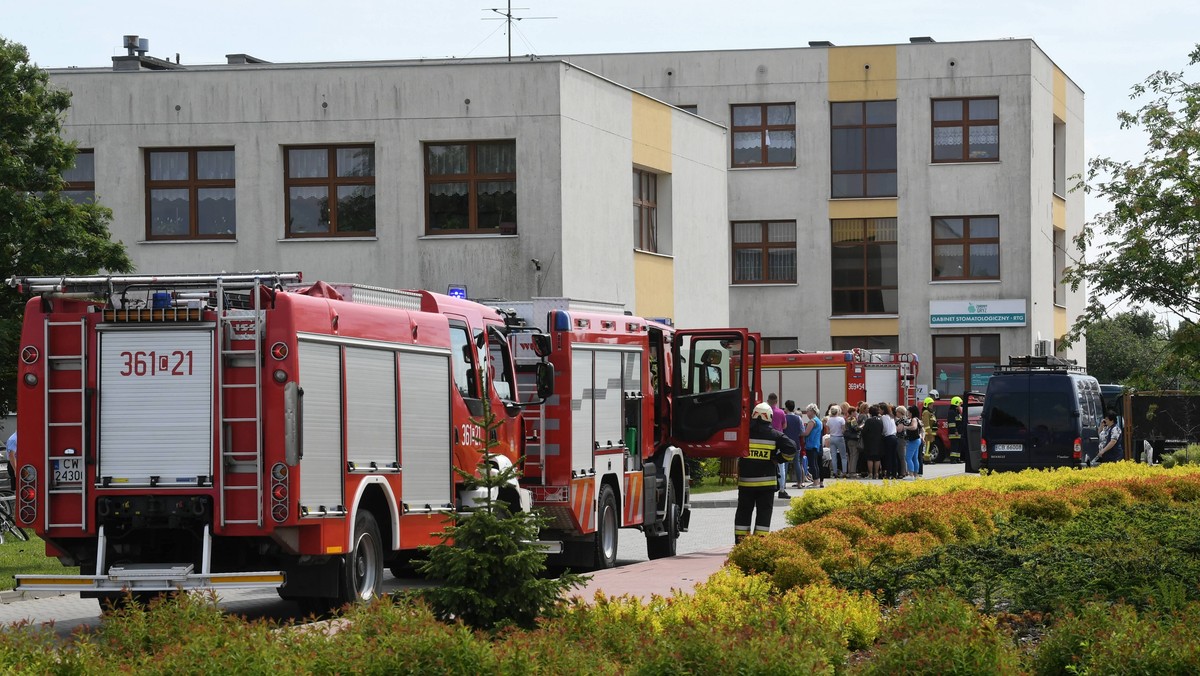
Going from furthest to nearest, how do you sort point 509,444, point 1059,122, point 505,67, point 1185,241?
point 1059,122, point 505,67, point 1185,241, point 509,444

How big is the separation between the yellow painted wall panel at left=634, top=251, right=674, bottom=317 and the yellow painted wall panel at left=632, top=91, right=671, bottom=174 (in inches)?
83.0

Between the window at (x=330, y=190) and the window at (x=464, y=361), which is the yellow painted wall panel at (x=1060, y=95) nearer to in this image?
the window at (x=330, y=190)

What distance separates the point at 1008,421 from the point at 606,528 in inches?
630

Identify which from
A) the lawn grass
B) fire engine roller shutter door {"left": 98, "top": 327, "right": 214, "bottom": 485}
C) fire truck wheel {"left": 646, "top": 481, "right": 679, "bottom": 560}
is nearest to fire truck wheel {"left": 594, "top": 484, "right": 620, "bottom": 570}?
fire truck wheel {"left": 646, "top": 481, "right": 679, "bottom": 560}

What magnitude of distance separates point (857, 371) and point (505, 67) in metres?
14.1

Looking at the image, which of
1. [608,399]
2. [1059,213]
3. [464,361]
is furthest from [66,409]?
[1059,213]

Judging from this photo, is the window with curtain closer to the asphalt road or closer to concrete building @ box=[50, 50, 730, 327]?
concrete building @ box=[50, 50, 730, 327]

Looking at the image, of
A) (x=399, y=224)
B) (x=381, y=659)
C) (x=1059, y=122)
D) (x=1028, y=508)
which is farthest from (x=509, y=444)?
(x=1059, y=122)

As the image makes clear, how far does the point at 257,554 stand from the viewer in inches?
537

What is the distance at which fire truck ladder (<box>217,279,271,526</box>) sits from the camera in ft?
42.8

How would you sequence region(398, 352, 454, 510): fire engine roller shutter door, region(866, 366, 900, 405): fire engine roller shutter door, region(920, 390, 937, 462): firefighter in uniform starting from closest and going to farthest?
region(398, 352, 454, 510): fire engine roller shutter door → region(866, 366, 900, 405): fire engine roller shutter door → region(920, 390, 937, 462): firefighter in uniform

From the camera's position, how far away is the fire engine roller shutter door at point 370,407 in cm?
1394

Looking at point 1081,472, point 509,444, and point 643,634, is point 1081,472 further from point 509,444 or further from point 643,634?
point 643,634

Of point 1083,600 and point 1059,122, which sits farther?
point 1059,122
